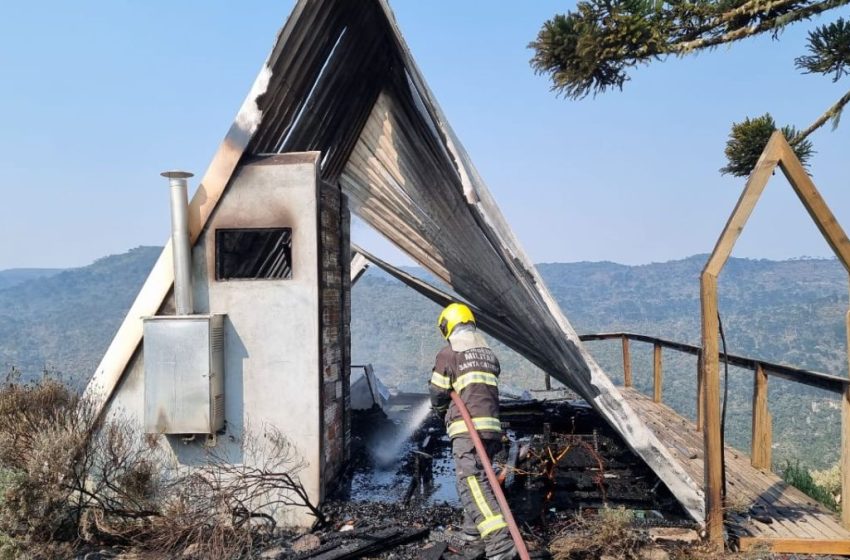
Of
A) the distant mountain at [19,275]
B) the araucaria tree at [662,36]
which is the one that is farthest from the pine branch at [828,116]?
the distant mountain at [19,275]

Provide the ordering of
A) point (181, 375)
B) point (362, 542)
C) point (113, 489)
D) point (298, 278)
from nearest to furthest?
point (362, 542) → point (113, 489) → point (181, 375) → point (298, 278)

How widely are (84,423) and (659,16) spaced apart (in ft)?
26.3

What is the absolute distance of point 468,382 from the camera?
18.5ft

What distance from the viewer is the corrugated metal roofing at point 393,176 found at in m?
5.76

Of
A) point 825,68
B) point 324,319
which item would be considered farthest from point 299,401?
point 825,68

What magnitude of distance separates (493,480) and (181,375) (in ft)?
10.1

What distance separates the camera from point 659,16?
828cm

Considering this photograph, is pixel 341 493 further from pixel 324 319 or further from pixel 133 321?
pixel 133 321

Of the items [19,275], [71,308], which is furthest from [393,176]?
[19,275]

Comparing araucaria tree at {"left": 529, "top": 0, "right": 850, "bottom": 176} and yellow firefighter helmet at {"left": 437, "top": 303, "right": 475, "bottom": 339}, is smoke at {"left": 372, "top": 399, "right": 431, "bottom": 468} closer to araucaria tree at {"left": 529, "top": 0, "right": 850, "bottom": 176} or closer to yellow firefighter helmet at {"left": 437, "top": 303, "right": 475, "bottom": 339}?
yellow firefighter helmet at {"left": 437, "top": 303, "right": 475, "bottom": 339}

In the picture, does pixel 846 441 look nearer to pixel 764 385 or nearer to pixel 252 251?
pixel 764 385

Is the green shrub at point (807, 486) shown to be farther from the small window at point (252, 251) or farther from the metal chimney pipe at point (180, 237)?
the metal chimney pipe at point (180, 237)

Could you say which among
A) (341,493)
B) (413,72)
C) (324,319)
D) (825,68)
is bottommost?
(341,493)

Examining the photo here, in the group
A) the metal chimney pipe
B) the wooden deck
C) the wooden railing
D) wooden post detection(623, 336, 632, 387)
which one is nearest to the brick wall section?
the metal chimney pipe
